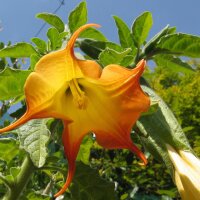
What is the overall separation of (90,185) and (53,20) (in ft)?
2.02

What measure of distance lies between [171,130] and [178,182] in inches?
6.2

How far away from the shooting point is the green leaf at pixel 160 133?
1.38 meters

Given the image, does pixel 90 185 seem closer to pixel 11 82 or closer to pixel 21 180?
pixel 21 180

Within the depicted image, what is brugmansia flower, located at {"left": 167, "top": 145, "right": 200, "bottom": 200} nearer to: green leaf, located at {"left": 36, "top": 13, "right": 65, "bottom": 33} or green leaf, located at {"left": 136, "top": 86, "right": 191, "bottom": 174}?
green leaf, located at {"left": 136, "top": 86, "right": 191, "bottom": 174}

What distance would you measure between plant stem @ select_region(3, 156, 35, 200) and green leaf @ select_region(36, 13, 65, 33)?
Result: 0.52 metres

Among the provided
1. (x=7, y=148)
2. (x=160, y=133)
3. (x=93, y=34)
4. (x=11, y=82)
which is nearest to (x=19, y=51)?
(x=11, y=82)

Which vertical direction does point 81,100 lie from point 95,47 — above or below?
below

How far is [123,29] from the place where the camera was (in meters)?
1.67

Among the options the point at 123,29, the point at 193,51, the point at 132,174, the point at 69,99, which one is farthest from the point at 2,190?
the point at 132,174

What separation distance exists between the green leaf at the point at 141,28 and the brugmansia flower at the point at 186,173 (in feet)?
1.49

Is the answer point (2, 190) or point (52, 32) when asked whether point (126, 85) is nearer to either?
point (52, 32)

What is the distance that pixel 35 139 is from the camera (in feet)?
3.98

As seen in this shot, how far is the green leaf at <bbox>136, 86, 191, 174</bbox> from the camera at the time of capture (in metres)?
1.38

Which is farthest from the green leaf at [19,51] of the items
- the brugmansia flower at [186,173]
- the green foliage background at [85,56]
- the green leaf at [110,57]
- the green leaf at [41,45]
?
the brugmansia flower at [186,173]
